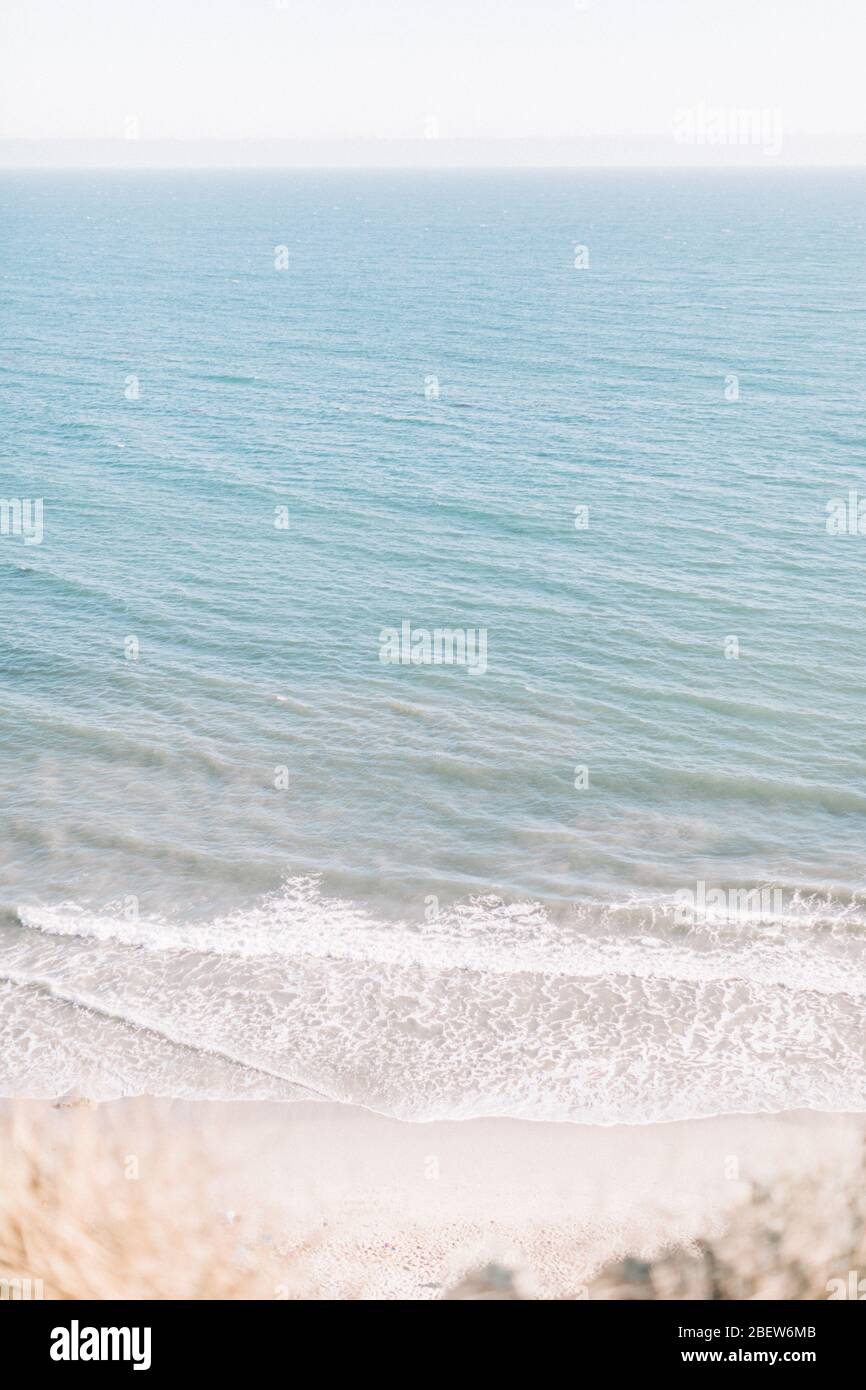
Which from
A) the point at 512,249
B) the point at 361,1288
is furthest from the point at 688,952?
the point at 512,249

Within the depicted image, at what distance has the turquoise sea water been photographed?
1939cm

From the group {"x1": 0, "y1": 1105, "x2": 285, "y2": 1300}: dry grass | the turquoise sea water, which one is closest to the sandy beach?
{"x1": 0, "y1": 1105, "x2": 285, "y2": 1300}: dry grass

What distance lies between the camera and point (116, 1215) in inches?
587

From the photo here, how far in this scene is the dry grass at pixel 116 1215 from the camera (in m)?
13.3

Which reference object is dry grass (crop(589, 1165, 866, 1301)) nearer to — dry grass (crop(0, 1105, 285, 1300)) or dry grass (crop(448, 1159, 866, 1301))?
dry grass (crop(448, 1159, 866, 1301))

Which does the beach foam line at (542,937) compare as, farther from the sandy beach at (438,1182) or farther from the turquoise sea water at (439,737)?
the sandy beach at (438,1182)

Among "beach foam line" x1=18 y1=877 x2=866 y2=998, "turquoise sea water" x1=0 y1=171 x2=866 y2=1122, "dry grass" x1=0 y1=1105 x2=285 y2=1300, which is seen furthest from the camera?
"beach foam line" x1=18 y1=877 x2=866 y2=998

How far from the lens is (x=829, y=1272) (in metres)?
13.6

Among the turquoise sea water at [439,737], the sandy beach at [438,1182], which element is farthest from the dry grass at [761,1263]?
the turquoise sea water at [439,737]

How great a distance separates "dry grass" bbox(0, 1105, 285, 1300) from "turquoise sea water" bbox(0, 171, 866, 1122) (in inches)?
46.5

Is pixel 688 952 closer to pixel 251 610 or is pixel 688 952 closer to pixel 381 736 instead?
pixel 381 736

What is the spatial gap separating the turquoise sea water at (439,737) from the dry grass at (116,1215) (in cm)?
118

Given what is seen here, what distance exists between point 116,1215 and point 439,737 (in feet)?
50.9

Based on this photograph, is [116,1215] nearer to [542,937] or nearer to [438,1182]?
[438,1182]
